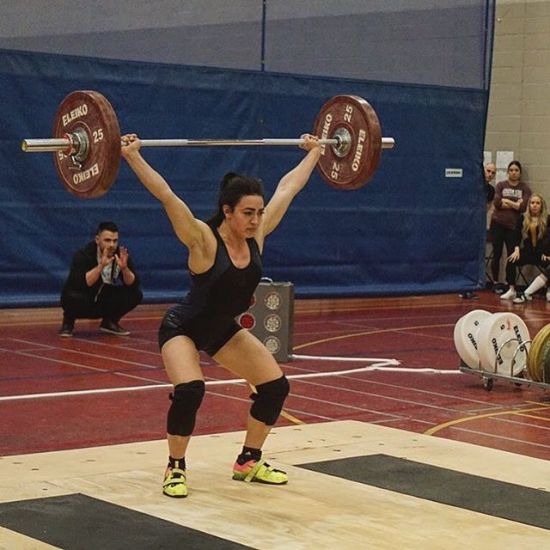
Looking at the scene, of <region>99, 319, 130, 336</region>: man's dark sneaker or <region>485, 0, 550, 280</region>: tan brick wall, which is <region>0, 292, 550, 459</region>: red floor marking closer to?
<region>99, 319, 130, 336</region>: man's dark sneaker

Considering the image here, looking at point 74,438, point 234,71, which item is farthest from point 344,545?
point 234,71

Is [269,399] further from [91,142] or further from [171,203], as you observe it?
[91,142]

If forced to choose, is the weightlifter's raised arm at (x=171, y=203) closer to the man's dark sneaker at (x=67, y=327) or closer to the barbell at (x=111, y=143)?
the barbell at (x=111, y=143)

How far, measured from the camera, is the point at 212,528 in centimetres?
403

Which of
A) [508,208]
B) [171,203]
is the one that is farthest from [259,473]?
[508,208]

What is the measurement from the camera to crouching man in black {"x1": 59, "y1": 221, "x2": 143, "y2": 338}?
8.34m

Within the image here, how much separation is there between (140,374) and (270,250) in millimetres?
3245

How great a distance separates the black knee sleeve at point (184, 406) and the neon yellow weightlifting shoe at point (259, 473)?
37cm

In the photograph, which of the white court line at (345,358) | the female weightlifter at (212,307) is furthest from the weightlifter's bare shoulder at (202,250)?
the white court line at (345,358)

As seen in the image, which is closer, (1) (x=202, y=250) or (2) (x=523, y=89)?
(1) (x=202, y=250)

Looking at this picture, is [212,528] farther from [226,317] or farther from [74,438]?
[74,438]

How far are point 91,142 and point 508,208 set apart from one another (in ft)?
25.8

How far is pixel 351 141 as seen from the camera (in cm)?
568

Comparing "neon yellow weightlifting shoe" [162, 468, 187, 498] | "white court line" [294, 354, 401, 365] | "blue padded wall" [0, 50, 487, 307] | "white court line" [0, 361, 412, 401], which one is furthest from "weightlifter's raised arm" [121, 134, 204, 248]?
"blue padded wall" [0, 50, 487, 307]
